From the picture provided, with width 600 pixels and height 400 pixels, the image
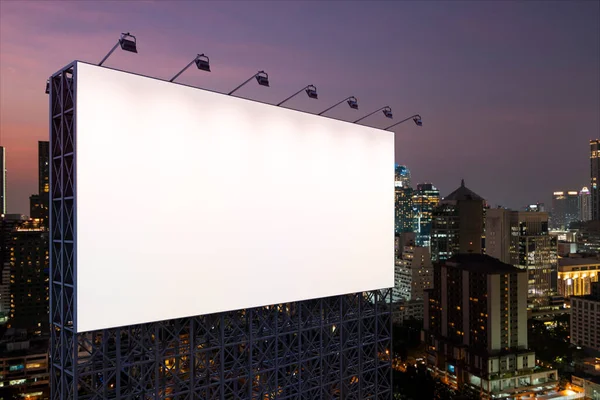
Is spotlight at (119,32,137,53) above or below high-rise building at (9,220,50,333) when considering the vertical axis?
above

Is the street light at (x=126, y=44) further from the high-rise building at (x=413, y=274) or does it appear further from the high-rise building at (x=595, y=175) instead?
the high-rise building at (x=595, y=175)

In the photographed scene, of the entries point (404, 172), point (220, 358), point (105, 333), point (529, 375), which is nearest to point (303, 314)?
point (220, 358)

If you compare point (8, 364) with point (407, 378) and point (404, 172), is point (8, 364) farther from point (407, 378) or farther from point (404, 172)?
point (404, 172)

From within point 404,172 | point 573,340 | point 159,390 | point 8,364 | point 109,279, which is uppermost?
point 404,172

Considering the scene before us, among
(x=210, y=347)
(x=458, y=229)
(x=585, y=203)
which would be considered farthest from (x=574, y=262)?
(x=585, y=203)

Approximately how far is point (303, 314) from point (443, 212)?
174ft

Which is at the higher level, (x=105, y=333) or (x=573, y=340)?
(x=105, y=333)

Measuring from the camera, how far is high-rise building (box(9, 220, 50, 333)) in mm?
39344

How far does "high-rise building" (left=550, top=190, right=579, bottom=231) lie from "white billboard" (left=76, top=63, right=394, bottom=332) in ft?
481

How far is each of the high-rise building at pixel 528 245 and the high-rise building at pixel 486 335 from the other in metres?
28.1

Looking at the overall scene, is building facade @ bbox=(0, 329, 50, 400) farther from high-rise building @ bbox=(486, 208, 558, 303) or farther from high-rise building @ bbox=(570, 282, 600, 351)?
high-rise building @ bbox=(486, 208, 558, 303)

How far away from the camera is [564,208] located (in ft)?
469

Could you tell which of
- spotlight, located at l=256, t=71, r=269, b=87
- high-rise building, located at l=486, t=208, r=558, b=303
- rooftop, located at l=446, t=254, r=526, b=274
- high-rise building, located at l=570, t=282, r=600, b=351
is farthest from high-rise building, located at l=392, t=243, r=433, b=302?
spotlight, located at l=256, t=71, r=269, b=87

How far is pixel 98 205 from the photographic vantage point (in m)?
7.67
